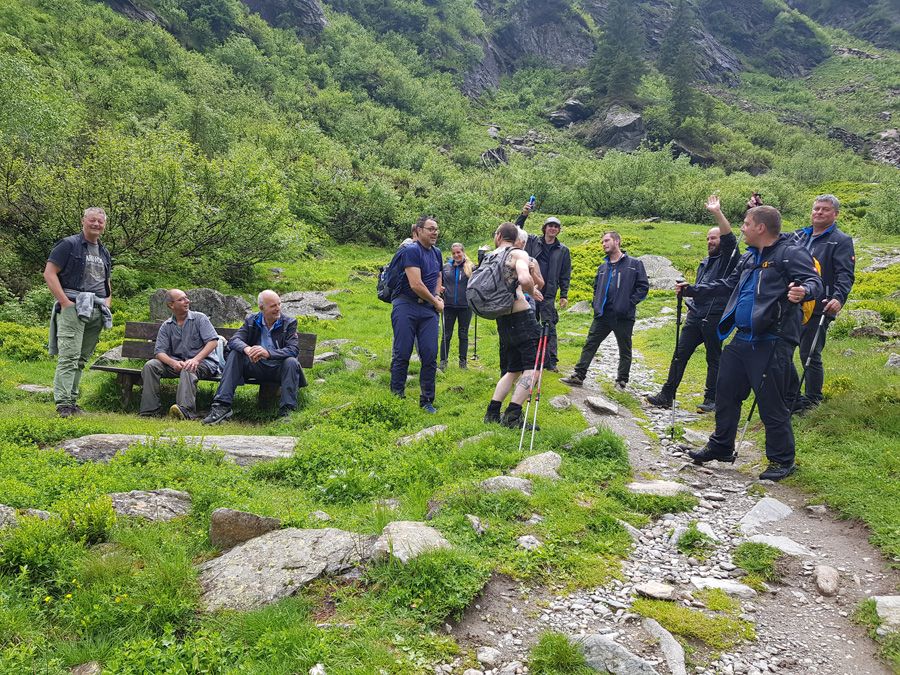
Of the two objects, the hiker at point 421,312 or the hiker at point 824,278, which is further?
the hiker at point 421,312

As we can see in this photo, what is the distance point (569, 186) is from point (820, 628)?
57.6 metres

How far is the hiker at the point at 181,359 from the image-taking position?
28.5 ft

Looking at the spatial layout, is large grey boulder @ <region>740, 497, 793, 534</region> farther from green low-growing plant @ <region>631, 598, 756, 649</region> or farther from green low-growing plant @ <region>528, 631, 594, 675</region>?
green low-growing plant @ <region>528, 631, 594, 675</region>

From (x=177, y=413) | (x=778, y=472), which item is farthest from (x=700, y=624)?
(x=177, y=413)

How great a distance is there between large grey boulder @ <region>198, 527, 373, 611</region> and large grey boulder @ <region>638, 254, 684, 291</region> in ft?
78.5

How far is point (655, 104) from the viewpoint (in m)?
105

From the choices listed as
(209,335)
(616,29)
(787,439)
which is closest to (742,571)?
(787,439)

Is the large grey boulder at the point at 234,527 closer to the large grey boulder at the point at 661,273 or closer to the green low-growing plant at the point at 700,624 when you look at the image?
the green low-growing plant at the point at 700,624

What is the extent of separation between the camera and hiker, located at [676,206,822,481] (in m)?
5.85

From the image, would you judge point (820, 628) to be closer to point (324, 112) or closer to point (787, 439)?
point (787, 439)

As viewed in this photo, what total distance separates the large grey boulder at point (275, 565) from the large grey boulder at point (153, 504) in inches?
38.8

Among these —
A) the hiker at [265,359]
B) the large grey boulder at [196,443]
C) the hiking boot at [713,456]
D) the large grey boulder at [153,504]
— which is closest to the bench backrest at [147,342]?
the hiker at [265,359]

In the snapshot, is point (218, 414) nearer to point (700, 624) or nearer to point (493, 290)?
point (493, 290)

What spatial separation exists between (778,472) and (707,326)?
3638 mm
